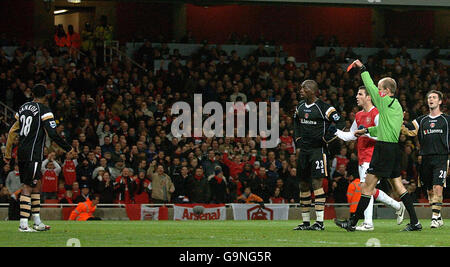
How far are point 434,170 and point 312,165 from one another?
3.21 metres

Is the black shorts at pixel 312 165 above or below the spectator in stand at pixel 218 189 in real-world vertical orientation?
above

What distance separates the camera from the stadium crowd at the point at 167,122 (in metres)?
22.4

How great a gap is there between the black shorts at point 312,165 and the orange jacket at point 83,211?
8687mm

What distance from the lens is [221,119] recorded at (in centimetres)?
2600

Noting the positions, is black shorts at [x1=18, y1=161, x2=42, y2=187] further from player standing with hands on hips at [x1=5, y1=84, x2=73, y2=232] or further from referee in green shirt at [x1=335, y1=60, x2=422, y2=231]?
referee in green shirt at [x1=335, y1=60, x2=422, y2=231]

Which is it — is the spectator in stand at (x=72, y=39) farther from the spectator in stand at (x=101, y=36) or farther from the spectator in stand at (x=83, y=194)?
the spectator in stand at (x=83, y=194)

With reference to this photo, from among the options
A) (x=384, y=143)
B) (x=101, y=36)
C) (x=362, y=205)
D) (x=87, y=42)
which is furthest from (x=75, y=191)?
(x=384, y=143)

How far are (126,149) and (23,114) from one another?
402 inches

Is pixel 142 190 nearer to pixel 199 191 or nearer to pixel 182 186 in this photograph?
pixel 182 186

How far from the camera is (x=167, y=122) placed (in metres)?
25.7

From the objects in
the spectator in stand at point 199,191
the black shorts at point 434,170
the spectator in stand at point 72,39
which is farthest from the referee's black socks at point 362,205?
the spectator in stand at point 72,39
